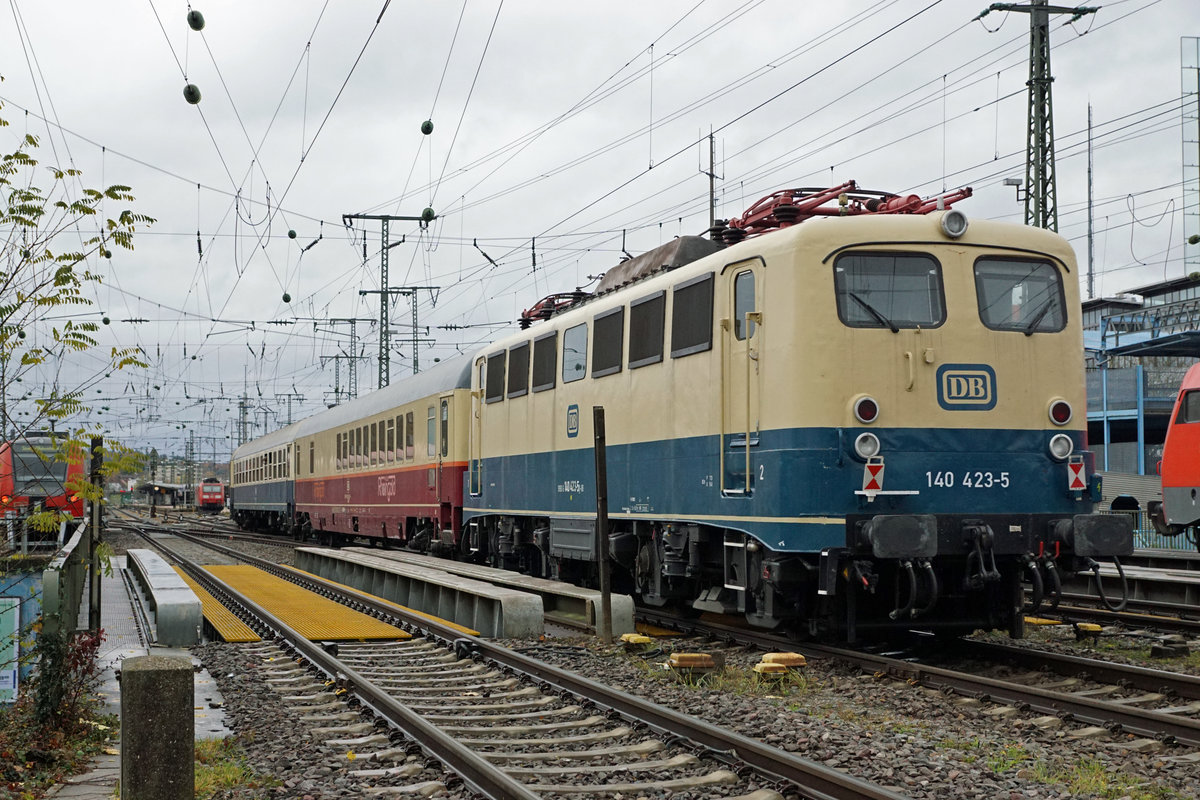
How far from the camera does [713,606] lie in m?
11.7

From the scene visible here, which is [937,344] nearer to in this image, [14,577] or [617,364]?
[617,364]

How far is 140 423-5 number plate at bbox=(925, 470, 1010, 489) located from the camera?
400 inches

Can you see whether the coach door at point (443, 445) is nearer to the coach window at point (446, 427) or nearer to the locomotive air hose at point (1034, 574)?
the coach window at point (446, 427)

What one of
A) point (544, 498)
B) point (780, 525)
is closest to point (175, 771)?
point (780, 525)

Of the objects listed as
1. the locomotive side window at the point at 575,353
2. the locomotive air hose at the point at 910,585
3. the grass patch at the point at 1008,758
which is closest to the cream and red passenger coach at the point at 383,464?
the locomotive side window at the point at 575,353

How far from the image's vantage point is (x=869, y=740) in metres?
7.35

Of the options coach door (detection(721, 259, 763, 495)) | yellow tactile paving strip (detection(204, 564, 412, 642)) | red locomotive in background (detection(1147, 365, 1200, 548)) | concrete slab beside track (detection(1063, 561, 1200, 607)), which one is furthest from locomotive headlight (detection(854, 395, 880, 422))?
red locomotive in background (detection(1147, 365, 1200, 548))

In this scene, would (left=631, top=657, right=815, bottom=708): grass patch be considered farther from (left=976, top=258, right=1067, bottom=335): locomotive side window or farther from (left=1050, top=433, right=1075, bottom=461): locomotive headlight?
(left=976, top=258, right=1067, bottom=335): locomotive side window

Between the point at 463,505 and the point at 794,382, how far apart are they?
11.2 meters

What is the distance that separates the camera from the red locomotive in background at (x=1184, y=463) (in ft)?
65.5

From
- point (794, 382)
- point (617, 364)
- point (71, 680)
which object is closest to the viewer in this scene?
point (71, 680)

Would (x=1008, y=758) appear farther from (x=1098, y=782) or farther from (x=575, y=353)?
(x=575, y=353)

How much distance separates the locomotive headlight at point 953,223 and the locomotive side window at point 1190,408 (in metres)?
11.8

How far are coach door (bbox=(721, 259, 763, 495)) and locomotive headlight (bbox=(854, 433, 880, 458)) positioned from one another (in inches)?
39.5
